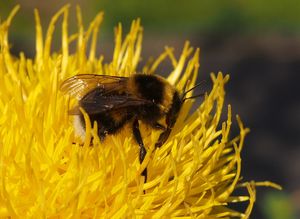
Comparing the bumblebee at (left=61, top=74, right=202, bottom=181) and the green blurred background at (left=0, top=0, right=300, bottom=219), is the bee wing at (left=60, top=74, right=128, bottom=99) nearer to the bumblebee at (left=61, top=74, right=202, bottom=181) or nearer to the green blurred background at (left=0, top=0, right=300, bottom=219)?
the bumblebee at (left=61, top=74, right=202, bottom=181)

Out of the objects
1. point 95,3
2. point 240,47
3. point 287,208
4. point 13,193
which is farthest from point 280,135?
point 13,193

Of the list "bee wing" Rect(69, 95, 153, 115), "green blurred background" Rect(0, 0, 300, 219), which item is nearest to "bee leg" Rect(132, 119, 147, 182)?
"bee wing" Rect(69, 95, 153, 115)

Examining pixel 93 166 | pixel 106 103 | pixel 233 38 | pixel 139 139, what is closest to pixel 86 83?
pixel 106 103

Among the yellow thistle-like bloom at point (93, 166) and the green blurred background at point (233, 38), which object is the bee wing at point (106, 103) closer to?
the yellow thistle-like bloom at point (93, 166)

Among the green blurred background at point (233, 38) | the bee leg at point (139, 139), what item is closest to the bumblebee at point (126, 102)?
the bee leg at point (139, 139)

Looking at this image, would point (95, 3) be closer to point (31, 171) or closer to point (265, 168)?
point (265, 168)

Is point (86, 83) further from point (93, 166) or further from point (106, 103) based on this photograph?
point (93, 166)
